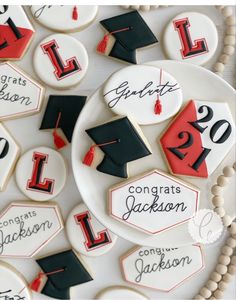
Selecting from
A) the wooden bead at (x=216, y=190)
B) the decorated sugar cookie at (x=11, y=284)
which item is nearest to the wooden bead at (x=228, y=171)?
the wooden bead at (x=216, y=190)

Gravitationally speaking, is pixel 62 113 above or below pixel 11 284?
above

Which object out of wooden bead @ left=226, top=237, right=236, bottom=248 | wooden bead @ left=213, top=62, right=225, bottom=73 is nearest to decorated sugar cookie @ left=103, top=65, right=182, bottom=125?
wooden bead @ left=213, top=62, right=225, bottom=73

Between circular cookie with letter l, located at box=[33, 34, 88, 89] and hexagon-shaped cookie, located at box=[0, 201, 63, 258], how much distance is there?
7.3 inches

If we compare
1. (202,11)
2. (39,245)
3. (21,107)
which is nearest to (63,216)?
(39,245)

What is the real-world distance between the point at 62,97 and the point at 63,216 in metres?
0.18

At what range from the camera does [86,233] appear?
65 cm

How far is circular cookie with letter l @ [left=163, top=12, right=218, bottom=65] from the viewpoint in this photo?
651mm

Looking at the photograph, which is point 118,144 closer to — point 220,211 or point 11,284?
point 220,211

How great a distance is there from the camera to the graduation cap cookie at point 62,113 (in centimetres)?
64

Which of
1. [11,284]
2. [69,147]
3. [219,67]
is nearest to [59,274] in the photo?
[11,284]

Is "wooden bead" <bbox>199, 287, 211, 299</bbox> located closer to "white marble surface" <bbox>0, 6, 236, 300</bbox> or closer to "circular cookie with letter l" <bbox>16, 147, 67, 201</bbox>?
"white marble surface" <bbox>0, 6, 236, 300</bbox>

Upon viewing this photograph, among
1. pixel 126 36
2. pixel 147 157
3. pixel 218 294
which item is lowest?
pixel 218 294

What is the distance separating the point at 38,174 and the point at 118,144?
146mm

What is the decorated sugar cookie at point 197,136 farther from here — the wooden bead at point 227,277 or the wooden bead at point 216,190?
the wooden bead at point 227,277
